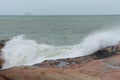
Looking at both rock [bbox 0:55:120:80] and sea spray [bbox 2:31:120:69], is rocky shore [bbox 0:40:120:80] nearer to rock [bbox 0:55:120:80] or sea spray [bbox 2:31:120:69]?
rock [bbox 0:55:120:80]

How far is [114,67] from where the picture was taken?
1009 centimetres

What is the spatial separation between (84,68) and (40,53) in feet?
28.5

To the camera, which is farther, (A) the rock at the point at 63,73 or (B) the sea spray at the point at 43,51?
A: (B) the sea spray at the point at 43,51

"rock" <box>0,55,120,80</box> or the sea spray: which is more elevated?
"rock" <box>0,55,120,80</box>

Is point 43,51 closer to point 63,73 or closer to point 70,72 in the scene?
point 70,72

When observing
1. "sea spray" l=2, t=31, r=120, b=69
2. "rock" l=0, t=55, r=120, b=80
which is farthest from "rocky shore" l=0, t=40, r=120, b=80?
"sea spray" l=2, t=31, r=120, b=69

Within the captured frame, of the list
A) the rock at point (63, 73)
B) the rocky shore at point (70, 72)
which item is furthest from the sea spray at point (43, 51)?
the rock at point (63, 73)

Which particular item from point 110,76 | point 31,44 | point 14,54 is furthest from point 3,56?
point 110,76

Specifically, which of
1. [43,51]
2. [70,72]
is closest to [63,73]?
[70,72]

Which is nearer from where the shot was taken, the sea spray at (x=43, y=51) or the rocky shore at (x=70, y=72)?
the rocky shore at (x=70, y=72)

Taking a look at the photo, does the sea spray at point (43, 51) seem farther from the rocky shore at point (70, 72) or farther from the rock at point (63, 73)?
the rock at point (63, 73)

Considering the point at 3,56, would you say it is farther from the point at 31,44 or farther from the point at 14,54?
the point at 31,44

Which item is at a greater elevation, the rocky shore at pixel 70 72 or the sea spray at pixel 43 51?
the rocky shore at pixel 70 72

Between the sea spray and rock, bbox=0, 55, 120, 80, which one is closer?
rock, bbox=0, 55, 120, 80
